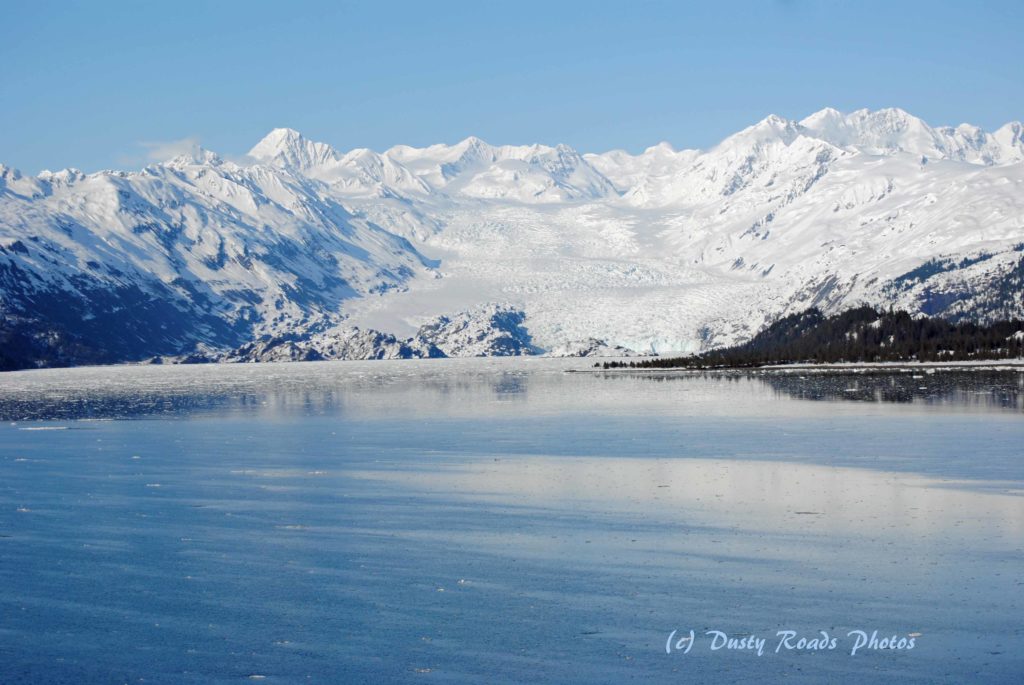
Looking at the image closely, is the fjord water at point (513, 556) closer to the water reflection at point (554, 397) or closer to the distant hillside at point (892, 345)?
the water reflection at point (554, 397)

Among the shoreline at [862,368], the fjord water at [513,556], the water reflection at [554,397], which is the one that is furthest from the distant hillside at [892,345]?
the fjord water at [513,556]

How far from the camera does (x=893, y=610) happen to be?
23641 mm

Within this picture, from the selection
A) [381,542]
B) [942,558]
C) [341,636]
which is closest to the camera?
[341,636]

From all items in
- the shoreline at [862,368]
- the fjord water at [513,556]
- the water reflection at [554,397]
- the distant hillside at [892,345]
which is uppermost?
the distant hillside at [892,345]

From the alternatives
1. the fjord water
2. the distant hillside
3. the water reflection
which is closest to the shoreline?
the distant hillside

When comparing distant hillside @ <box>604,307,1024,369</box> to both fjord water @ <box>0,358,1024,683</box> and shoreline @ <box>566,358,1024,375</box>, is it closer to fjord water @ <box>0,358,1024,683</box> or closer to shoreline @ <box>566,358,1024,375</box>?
shoreline @ <box>566,358,1024,375</box>

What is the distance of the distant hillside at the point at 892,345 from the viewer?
167 meters

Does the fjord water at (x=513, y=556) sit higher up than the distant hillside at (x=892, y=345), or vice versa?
the distant hillside at (x=892, y=345)

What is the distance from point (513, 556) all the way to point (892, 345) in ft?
530

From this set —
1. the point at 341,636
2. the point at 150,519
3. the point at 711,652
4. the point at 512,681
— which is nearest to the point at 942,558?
the point at 711,652

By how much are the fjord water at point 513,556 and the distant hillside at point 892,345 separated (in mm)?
112230

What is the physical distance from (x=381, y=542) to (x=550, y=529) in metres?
4.79

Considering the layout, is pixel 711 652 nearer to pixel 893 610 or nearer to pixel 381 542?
pixel 893 610

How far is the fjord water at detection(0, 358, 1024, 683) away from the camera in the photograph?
2152cm
